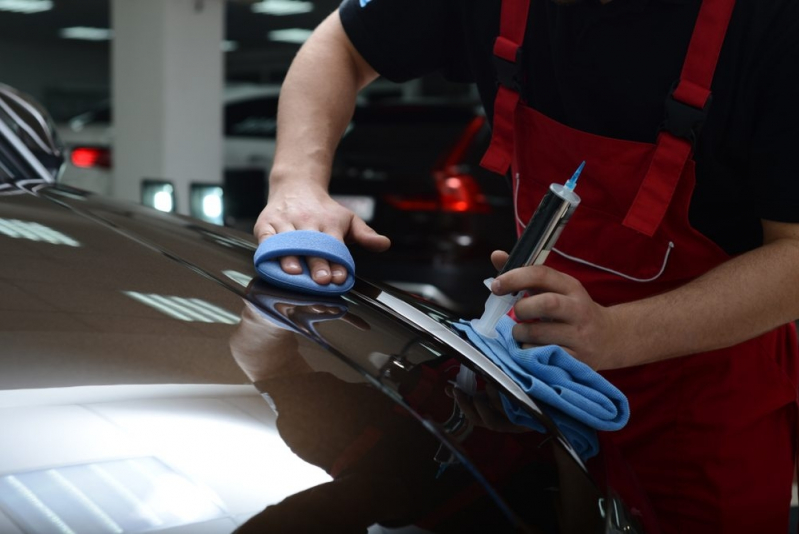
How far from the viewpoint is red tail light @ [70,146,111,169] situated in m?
5.75

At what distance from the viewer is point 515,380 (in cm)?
86

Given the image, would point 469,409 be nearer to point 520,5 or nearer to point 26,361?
point 26,361

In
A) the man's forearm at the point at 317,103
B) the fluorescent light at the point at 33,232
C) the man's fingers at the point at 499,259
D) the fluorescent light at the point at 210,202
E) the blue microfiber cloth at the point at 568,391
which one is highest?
the man's forearm at the point at 317,103

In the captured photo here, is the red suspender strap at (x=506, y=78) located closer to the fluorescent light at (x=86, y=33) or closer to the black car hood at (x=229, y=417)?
the black car hood at (x=229, y=417)

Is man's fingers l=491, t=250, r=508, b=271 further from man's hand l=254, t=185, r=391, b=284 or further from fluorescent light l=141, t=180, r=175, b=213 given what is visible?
fluorescent light l=141, t=180, r=175, b=213

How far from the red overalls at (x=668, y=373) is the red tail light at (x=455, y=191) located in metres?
2.69

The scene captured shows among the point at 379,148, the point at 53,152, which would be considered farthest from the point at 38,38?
the point at 53,152

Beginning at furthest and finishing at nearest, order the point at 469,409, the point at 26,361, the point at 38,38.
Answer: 1. the point at 38,38
2. the point at 469,409
3. the point at 26,361

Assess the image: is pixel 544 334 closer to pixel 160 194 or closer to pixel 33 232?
pixel 33 232

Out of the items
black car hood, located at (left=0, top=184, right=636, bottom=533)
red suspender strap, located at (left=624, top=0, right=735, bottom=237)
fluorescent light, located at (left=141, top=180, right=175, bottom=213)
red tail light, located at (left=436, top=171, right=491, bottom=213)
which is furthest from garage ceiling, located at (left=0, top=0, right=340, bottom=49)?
black car hood, located at (left=0, top=184, right=636, bottom=533)

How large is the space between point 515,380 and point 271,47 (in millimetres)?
17164

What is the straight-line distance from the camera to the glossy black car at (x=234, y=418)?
568 millimetres

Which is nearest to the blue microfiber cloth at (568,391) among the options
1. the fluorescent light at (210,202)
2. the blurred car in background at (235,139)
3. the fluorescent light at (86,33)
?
the fluorescent light at (210,202)

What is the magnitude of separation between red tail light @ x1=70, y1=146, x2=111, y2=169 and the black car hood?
5.19 metres
